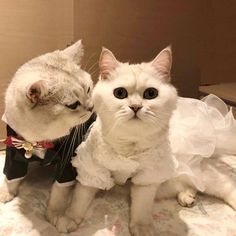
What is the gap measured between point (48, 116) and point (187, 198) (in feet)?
1.65

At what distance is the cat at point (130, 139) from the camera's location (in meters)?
0.86

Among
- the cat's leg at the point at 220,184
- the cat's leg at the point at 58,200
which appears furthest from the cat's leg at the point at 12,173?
the cat's leg at the point at 220,184

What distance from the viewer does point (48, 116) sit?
2.96 ft

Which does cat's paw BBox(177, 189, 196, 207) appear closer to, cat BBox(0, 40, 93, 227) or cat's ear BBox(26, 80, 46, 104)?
cat BBox(0, 40, 93, 227)

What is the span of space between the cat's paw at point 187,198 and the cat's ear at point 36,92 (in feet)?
1.76

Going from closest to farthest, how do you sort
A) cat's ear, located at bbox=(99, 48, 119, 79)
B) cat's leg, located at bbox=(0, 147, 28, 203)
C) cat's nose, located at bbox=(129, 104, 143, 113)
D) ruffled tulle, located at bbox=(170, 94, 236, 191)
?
cat's nose, located at bbox=(129, 104, 143, 113) < cat's ear, located at bbox=(99, 48, 119, 79) < cat's leg, located at bbox=(0, 147, 28, 203) < ruffled tulle, located at bbox=(170, 94, 236, 191)

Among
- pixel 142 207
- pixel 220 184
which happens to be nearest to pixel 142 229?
pixel 142 207

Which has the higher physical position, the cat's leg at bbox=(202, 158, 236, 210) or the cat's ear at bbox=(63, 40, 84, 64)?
the cat's ear at bbox=(63, 40, 84, 64)

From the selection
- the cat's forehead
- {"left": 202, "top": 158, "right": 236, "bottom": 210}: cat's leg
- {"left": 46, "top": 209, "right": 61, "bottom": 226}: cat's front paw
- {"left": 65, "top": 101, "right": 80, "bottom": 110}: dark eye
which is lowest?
{"left": 46, "top": 209, "right": 61, "bottom": 226}: cat's front paw

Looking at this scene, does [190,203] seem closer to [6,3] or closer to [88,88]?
[88,88]

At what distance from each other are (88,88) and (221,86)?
3.52ft

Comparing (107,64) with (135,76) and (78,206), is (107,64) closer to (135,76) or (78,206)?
(135,76)

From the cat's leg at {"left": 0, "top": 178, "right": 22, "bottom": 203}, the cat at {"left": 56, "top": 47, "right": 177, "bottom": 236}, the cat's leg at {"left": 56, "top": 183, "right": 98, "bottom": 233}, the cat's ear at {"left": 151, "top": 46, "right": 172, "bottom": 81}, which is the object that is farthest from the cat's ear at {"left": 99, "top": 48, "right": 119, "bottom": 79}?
the cat's leg at {"left": 0, "top": 178, "right": 22, "bottom": 203}

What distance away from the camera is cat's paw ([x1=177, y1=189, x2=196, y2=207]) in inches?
43.4
